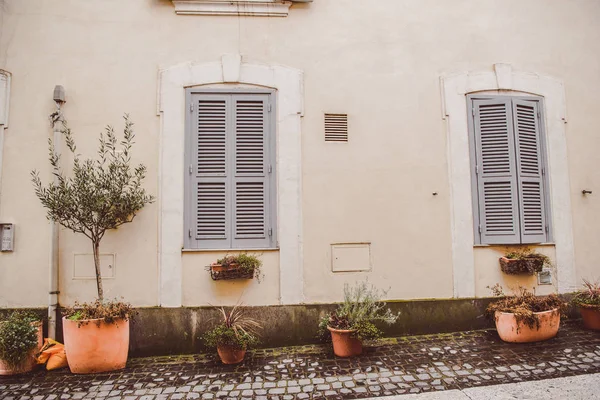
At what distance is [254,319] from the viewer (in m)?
4.84

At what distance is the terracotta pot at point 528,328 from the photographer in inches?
182

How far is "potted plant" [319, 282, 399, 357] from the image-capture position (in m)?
4.41

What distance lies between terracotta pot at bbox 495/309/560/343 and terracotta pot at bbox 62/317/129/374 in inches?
167

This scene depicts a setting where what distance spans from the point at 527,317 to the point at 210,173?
158 inches

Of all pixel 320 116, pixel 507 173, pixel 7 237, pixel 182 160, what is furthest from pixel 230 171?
pixel 507 173

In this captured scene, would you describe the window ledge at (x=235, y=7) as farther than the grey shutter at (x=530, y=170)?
No

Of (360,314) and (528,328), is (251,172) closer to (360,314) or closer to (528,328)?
(360,314)

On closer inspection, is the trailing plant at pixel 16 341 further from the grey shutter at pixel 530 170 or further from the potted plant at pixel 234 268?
the grey shutter at pixel 530 170

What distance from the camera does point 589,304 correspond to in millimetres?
5012

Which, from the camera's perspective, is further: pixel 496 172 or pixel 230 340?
pixel 496 172

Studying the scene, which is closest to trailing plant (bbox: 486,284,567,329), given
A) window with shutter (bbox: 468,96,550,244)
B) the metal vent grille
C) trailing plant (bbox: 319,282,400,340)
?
window with shutter (bbox: 468,96,550,244)

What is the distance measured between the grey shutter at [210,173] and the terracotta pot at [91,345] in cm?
130

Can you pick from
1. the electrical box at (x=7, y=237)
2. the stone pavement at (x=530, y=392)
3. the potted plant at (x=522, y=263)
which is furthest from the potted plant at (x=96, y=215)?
the potted plant at (x=522, y=263)

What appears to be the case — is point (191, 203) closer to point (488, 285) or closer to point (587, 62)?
point (488, 285)
